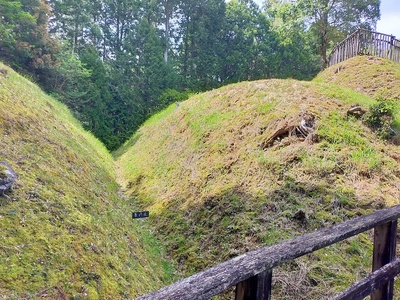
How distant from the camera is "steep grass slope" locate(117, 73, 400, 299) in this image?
370 centimetres

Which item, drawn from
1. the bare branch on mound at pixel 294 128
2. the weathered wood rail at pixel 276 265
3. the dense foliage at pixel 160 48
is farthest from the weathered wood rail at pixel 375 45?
the weathered wood rail at pixel 276 265

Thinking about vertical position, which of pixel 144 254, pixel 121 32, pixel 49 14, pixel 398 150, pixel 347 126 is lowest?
pixel 144 254

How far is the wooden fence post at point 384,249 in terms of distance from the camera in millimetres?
1978

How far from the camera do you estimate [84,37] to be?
65.6ft

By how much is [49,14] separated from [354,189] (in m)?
14.7

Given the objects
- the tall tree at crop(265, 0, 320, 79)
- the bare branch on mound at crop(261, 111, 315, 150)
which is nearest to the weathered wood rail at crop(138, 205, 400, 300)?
the bare branch on mound at crop(261, 111, 315, 150)

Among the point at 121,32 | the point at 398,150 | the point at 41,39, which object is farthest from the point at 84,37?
the point at 398,150

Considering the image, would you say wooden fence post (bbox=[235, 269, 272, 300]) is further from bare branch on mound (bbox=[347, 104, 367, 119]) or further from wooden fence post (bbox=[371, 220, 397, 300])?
bare branch on mound (bbox=[347, 104, 367, 119])

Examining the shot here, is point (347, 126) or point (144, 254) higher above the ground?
point (347, 126)

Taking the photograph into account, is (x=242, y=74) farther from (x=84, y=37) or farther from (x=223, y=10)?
(x=84, y=37)

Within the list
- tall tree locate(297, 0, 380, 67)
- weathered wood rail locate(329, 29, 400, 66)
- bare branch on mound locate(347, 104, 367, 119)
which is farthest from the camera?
tall tree locate(297, 0, 380, 67)

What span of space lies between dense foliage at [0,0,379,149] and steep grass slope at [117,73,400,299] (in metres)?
9.83

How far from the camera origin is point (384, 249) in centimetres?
197

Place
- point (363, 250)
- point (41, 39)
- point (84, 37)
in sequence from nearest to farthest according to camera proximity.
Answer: point (363, 250), point (41, 39), point (84, 37)
